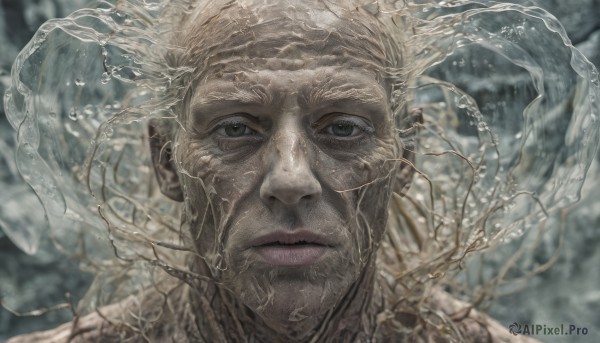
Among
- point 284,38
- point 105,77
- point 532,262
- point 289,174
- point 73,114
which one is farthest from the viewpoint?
point 532,262

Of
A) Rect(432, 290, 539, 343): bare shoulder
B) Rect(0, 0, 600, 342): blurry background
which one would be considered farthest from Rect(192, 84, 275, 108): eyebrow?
Rect(0, 0, 600, 342): blurry background

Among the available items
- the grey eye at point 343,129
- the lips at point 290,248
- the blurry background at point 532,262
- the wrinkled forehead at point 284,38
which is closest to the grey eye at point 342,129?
the grey eye at point 343,129

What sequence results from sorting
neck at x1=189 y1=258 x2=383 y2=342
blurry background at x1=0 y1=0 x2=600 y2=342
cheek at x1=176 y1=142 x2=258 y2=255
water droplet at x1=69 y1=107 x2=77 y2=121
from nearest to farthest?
cheek at x1=176 y1=142 x2=258 y2=255
neck at x1=189 y1=258 x2=383 y2=342
water droplet at x1=69 y1=107 x2=77 y2=121
blurry background at x1=0 y1=0 x2=600 y2=342

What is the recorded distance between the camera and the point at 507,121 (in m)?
2.90

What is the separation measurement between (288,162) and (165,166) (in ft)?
1.55

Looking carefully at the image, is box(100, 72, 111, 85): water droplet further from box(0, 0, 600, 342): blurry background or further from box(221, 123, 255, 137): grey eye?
box(0, 0, 600, 342): blurry background

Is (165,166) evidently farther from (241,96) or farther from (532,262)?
(532,262)

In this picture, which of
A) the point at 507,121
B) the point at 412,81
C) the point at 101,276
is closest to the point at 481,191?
the point at 507,121

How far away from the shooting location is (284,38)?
228cm

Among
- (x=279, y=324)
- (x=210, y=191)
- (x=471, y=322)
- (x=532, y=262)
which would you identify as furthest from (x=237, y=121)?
(x=532, y=262)

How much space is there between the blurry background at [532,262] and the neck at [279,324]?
1.37 m

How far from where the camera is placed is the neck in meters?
2.42

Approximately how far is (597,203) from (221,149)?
198 cm

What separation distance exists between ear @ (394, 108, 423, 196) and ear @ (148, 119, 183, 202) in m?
0.50
